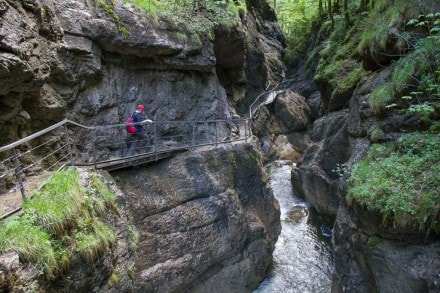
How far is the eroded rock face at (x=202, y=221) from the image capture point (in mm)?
8000

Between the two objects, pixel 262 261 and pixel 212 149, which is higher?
pixel 212 149

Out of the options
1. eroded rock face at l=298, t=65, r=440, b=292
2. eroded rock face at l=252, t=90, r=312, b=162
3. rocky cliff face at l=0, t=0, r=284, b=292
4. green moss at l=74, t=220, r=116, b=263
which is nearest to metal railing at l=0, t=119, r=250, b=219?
rocky cliff face at l=0, t=0, r=284, b=292

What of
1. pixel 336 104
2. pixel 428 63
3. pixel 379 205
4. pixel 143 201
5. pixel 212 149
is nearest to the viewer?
pixel 379 205

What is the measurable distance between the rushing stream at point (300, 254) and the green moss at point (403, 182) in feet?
16.4

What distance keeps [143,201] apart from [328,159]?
9.04 m

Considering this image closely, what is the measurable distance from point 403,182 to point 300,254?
7335mm

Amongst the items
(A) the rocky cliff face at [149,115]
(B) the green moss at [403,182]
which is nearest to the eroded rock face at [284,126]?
(A) the rocky cliff face at [149,115]

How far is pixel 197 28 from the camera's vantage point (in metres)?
12.6

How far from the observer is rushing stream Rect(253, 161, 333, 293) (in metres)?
11.2

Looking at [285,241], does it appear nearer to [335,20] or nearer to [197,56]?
[197,56]

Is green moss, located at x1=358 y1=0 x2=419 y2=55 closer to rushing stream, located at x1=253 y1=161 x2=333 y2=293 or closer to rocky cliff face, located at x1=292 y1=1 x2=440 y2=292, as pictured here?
rocky cliff face, located at x1=292 y1=1 x2=440 y2=292

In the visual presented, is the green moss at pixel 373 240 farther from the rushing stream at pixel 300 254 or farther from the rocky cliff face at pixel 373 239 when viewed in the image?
the rushing stream at pixel 300 254

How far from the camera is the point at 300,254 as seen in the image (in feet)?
42.6

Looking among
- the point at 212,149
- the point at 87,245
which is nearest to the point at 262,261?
the point at 212,149
